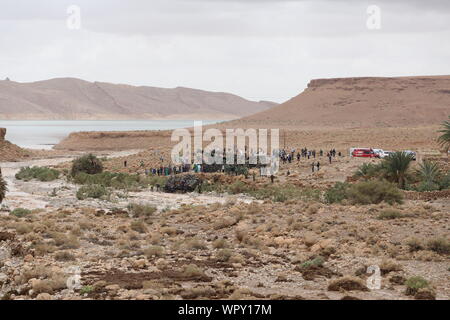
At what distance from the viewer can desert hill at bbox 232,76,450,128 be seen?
130 metres

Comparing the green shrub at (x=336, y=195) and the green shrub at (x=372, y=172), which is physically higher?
the green shrub at (x=372, y=172)

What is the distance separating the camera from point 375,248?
17.8 metres

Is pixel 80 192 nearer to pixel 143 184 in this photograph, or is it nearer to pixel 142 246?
pixel 143 184

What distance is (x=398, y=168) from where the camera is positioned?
34938mm

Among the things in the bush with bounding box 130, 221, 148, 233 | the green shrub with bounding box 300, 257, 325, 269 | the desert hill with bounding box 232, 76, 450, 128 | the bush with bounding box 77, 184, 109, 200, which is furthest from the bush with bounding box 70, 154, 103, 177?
the desert hill with bounding box 232, 76, 450, 128

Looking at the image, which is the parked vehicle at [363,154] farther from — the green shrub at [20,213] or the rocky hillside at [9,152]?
the rocky hillside at [9,152]

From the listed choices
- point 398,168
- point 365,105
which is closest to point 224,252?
point 398,168

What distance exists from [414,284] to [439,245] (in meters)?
4.52

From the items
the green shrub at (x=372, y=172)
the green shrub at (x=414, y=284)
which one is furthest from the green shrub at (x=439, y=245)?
the green shrub at (x=372, y=172)

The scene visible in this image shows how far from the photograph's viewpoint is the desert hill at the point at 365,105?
12950 centimetres

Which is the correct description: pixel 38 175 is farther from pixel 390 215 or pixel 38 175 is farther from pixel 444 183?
pixel 390 215

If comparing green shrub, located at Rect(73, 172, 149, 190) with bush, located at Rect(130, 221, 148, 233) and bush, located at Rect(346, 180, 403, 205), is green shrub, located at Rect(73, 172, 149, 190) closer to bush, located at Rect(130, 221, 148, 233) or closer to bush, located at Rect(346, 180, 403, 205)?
bush, located at Rect(346, 180, 403, 205)

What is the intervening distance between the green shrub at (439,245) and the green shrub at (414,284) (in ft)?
12.8
